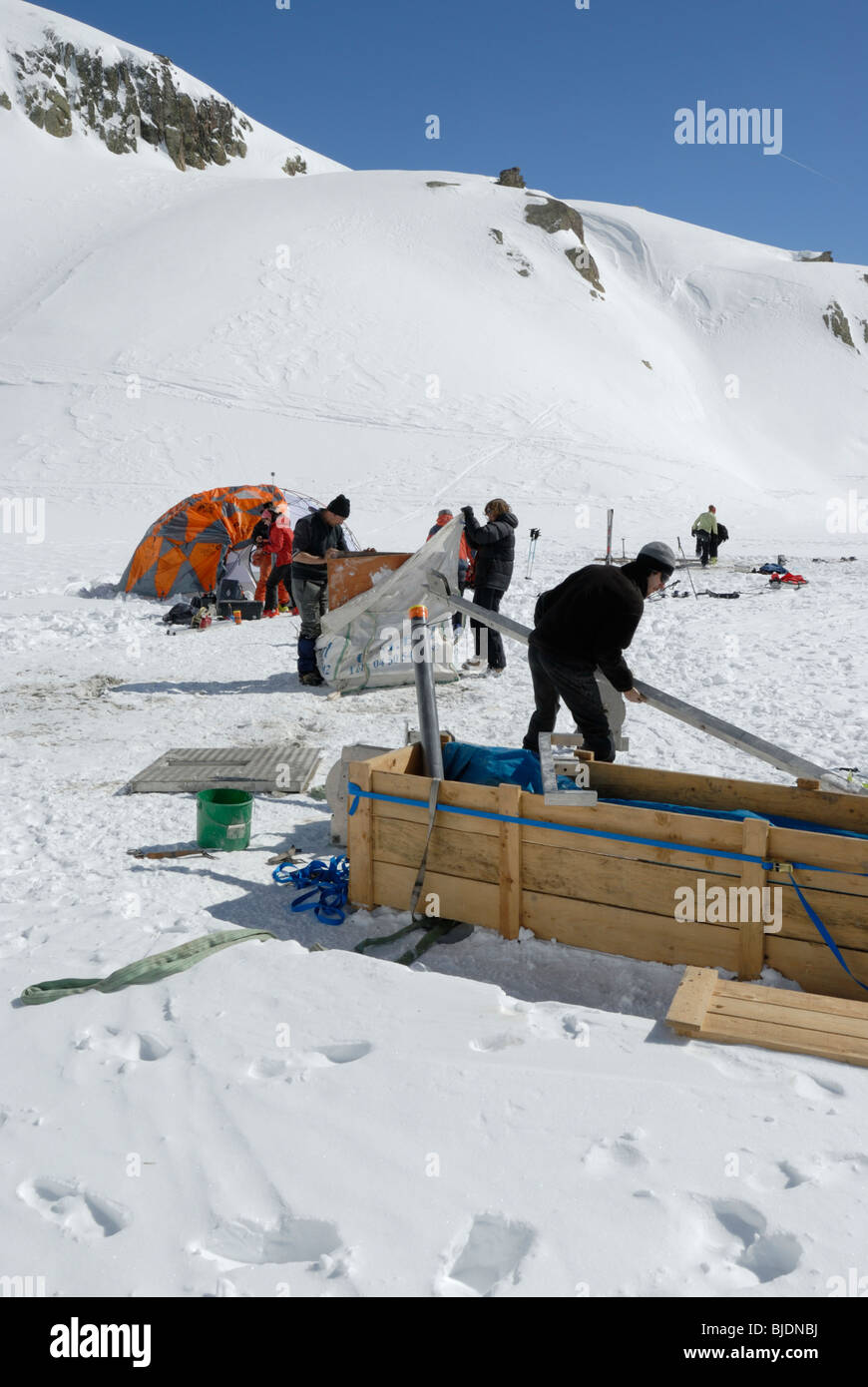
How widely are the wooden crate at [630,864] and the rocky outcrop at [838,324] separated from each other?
75824 mm

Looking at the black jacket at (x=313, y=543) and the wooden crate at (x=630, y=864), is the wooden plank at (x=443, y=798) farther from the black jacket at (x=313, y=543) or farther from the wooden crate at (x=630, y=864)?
the black jacket at (x=313, y=543)

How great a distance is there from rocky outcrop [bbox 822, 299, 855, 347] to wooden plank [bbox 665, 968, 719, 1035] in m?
76.7

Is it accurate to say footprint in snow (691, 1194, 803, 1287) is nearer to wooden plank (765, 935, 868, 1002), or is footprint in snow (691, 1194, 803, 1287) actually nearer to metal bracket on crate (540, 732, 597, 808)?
wooden plank (765, 935, 868, 1002)

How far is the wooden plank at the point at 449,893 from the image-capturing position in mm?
4297

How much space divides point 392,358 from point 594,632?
1492 inches

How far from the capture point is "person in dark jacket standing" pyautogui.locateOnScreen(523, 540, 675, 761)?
496 centimetres

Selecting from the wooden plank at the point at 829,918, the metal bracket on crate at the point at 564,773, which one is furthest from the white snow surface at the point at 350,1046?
the metal bracket on crate at the point at 564,773

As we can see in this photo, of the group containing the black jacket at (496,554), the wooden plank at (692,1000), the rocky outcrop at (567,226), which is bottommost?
the wooden plank at (692,1000)

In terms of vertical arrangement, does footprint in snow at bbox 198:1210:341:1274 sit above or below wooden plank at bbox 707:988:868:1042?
below

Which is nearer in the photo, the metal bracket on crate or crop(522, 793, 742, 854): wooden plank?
crop(522, 793, 742, 854): wooden plank

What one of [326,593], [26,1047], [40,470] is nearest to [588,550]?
[326,593]

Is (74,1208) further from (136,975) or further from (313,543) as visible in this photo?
(313,543)

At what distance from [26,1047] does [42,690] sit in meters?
6.40

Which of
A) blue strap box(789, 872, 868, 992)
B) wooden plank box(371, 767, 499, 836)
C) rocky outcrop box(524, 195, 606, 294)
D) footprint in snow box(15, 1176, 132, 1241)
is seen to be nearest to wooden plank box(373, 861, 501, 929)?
wooden plank box(371, 767, 499, 836)
